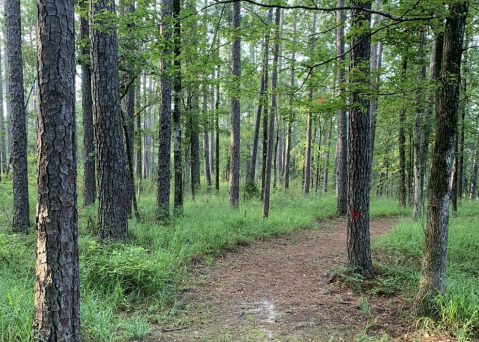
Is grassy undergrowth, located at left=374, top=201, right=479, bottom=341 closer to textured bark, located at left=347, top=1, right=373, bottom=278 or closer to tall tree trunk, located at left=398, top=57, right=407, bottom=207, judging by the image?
textured bark, located at left=347, top=1, right=373, bottom=278

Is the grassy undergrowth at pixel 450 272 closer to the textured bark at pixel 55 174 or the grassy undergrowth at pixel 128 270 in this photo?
the grassy undergrowth at pixel 128 270

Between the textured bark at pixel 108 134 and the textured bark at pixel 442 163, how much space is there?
5.41 m

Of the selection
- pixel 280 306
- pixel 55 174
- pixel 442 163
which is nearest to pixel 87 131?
pixel 55 174

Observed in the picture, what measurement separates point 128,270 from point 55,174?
239 cm

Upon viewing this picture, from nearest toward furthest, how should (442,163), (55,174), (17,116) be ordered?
(55,174) < (442,163) < (17,116)

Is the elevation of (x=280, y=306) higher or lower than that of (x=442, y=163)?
lower

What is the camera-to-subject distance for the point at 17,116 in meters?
7.21

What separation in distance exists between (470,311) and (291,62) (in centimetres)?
379

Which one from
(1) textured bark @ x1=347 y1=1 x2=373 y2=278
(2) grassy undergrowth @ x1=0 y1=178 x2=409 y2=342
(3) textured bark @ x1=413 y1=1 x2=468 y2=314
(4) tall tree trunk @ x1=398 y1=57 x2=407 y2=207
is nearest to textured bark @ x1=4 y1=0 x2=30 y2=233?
(2) grassy undergrowth @ x1=0 y1=178 x2=409 y2=342

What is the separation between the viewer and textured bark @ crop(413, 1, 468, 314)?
3291 mm

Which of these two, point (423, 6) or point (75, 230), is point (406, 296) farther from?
point (75, 230)

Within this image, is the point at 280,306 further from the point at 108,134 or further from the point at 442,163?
the point at 108,134

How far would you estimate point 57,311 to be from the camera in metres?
2.52

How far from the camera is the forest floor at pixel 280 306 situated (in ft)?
11.0
